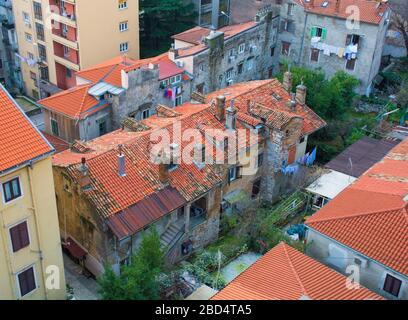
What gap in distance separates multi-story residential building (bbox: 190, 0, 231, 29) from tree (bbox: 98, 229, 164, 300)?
169 ft

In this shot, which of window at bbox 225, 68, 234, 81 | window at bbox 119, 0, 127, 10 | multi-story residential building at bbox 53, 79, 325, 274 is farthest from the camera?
window at bbox 119, 0, 127, 10

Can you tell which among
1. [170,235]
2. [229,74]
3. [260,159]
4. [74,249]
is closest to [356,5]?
[229,74]

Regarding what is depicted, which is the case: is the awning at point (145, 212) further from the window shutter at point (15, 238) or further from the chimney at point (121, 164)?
the window shutter at point (15, 238)

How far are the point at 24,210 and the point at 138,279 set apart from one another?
7243 mm

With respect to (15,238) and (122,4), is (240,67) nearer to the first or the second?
(122,4)

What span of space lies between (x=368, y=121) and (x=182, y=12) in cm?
3061

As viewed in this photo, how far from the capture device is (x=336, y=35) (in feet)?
206

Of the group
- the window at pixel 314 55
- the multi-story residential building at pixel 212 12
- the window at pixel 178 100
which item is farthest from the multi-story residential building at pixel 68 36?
the window at pixel 314 55

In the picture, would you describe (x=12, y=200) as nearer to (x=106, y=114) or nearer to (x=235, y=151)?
(x=235, y=151)

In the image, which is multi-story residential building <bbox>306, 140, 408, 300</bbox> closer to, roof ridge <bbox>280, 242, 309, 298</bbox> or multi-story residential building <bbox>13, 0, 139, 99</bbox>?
roof ridge <bbox>280, 242, 309, 298</bbox>

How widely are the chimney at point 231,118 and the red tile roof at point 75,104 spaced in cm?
1226

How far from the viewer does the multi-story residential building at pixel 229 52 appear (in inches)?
2146

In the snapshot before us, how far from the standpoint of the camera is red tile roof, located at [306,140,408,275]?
30438mm

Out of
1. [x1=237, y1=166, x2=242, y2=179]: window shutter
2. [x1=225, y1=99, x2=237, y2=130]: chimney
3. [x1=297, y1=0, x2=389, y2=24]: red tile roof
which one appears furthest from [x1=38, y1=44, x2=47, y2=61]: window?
[x1=237, y1=166, x2=242, y2=179]: window shutter
